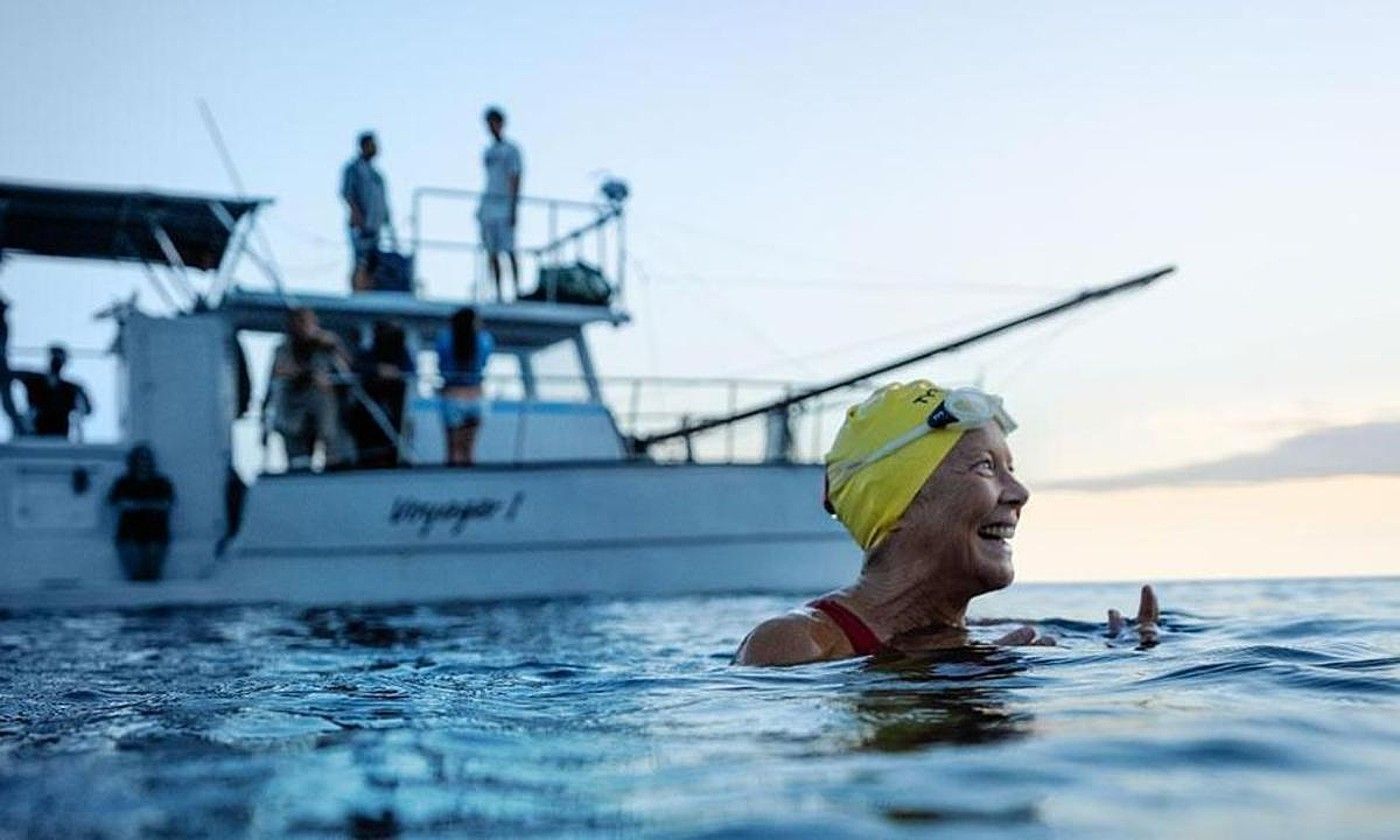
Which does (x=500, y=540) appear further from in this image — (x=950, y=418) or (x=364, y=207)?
(x=950, y=418)

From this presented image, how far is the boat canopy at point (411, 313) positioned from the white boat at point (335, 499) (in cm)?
3

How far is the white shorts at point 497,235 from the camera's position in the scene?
14289mm

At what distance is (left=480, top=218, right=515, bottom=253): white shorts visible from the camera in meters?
14.3

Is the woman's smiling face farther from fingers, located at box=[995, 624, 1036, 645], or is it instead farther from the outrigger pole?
the outrigger pole

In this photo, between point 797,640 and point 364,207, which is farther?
point 364,207

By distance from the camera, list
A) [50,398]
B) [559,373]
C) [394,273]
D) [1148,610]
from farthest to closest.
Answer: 1. [559,373]
2. [394,273]
3. [50,398]
4. [1148,610]

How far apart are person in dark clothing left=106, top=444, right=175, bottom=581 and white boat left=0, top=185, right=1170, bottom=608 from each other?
21cm

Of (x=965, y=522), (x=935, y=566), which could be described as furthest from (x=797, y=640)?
(x=965, y=522)

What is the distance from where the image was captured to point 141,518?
39.7 feet

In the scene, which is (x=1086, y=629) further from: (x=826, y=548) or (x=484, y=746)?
(x=826, y=548)

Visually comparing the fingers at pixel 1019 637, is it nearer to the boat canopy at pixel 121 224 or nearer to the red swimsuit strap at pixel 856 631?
the red swimsuit strap at pixel 856 631

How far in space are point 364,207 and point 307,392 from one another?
6.97ft

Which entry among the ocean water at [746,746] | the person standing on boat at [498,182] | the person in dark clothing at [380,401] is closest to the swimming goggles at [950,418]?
the ocean water at [746,746]

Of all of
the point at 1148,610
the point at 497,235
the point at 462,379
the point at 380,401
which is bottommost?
the point at 1148,610
